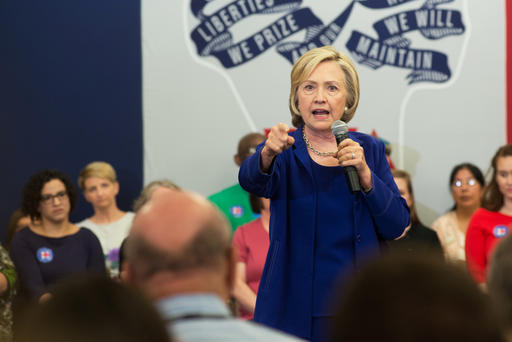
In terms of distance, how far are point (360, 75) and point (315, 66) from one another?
283cm

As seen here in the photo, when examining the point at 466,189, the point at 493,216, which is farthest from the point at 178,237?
the point at 466,189

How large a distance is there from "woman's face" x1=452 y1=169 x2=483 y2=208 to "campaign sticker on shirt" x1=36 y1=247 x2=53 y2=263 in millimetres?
2661

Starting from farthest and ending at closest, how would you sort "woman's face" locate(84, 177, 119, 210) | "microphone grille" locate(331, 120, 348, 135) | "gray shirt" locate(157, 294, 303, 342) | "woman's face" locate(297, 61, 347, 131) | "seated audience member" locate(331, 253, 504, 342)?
"woman's face" locate(84, 177, 119, 210) < "woman's face" locate(297, 61, 347, 131) < "microphone grille" locate(331, 120, 348, 135) < "gray shirt" locate(157, 294, 303, 342) < "seated audience member" locate(331, 253, 504, 342)

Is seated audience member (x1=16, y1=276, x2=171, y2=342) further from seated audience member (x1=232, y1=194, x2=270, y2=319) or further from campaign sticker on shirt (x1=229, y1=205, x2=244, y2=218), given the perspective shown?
campaign sticker on shirt (x1=229, y1=205, x2=244, y2=218)

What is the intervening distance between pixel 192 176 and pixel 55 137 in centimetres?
104

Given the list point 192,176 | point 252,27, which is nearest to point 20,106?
point 192,176

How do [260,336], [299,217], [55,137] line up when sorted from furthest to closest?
[55,137] → [299,217] → [260,336]

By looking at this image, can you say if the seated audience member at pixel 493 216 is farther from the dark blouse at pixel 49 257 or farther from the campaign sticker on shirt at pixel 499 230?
the dark blouse at pixel 49 257

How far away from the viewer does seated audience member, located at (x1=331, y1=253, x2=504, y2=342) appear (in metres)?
0.91

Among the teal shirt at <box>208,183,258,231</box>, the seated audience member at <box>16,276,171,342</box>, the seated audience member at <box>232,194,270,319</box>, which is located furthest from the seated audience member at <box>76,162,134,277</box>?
the seated audience member at <box>16,276,171,342</box>

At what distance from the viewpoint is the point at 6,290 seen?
3.89 m

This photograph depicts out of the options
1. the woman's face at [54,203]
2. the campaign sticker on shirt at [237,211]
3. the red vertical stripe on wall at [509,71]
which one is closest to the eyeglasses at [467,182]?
the red vertical stripe on wall at [509,71]

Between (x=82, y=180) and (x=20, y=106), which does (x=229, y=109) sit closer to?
(x=82, y=180)

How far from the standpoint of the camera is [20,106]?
212 inches
